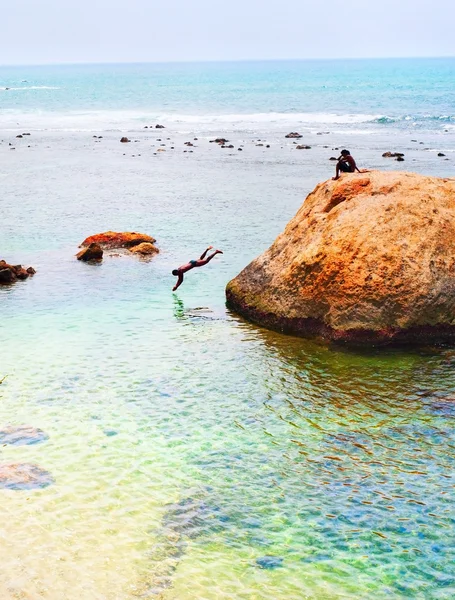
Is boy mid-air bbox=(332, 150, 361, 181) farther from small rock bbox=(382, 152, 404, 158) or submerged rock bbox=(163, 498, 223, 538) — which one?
small rock bbox=(382, 152, 404, 158)

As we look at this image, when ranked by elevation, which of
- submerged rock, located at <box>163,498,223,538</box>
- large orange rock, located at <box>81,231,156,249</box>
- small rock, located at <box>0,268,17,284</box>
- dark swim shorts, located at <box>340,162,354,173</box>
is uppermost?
dark swim shorts, located at <box>340,162,354,173</box>

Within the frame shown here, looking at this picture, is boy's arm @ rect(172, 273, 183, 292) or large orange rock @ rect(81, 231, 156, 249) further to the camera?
large orange rock @ rect(81, 231, 156, 249)

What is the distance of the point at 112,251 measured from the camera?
1145 inches

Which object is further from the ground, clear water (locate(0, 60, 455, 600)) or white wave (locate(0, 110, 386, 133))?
white wave (locate(0, 110, 386, 133))

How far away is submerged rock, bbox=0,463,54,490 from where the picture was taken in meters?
12.7

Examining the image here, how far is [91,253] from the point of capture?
90.5ft

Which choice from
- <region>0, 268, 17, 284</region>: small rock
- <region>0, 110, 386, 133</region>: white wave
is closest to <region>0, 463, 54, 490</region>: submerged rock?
<region>0, 268, 17, 284</region>: small rock

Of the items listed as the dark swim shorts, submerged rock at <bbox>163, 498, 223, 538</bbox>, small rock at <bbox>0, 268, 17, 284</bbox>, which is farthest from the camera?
small rock at <bbox>0, 268, 17, 284</bbox>

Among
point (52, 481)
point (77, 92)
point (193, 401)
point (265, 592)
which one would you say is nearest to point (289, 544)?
point (265, 592)

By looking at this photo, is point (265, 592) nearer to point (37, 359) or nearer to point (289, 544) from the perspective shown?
point (289, 544)

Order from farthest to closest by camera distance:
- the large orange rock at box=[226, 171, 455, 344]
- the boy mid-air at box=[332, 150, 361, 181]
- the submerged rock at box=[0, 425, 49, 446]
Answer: the boy mid-air at box=[332, 150, 361, 181], the large orange rock at box=[226, 171, 455, 344], the submerged rock at box=[0, 425, 49, 446]

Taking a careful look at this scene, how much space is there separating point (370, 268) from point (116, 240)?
44.7 feet

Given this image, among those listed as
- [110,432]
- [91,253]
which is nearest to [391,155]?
[91,253]

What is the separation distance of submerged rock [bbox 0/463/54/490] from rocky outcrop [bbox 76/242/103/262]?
14913 mm
